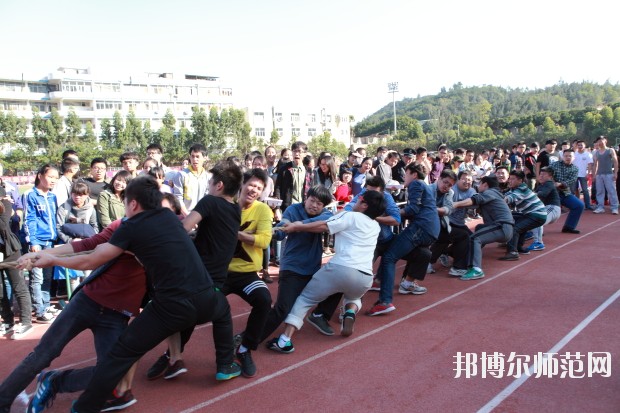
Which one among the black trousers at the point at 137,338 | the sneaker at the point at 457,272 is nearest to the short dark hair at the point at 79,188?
the black trousers at the point at 137,338

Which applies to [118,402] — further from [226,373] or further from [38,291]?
[38,291]

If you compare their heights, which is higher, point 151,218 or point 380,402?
point 151,218

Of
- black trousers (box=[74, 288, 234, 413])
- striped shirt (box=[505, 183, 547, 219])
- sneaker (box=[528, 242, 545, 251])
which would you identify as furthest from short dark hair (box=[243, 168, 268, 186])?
sneaker (box=[528, 242, 545, 251])

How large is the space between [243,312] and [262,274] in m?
1.59

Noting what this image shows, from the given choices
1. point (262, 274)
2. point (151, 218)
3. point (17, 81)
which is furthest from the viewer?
point (17, 81)

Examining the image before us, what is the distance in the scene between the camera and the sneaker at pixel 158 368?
407cm

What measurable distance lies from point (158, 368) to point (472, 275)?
187 inches

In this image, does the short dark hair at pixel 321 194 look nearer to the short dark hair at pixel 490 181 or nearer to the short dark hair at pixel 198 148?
the short dark hair at pixel 198 148

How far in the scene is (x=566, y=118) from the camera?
203 ft

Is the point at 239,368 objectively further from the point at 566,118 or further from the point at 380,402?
the point at 566,118

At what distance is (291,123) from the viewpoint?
7531 cm

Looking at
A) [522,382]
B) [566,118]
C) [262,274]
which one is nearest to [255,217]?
[522,382]

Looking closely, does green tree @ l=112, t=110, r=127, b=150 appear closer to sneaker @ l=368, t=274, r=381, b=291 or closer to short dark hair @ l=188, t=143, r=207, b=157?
short dark hair @ l=188, t=143, r=207, b=157

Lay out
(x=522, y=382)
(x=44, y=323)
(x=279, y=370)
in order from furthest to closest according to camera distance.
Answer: (x=44, y=323), (x=279, y=370), (x=522, y=382)
